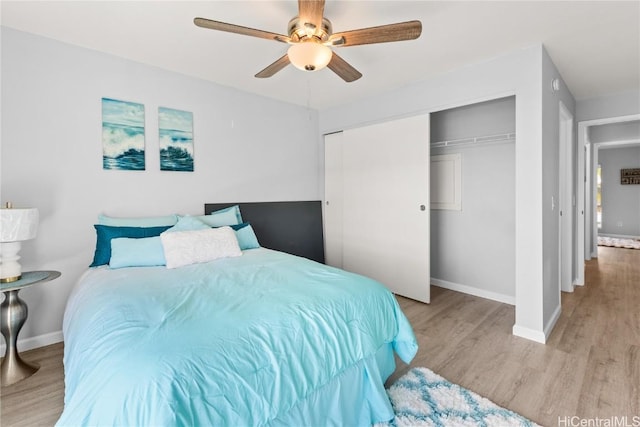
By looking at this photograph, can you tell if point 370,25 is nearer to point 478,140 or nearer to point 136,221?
point 478,140

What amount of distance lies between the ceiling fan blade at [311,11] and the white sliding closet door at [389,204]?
1955mm

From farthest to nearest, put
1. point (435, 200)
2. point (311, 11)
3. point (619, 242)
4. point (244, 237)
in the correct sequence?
1. point (619, 242)
2. point (435, 200)
3. point (244, 237)
4. point (311, 11)

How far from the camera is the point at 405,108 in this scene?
3.40 metres

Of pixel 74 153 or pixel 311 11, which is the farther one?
pixel 74 153

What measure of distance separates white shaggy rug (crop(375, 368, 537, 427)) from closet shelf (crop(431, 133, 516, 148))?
8.41 feet

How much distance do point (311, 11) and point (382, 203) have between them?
245 cm

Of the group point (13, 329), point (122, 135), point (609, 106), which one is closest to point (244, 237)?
point (122, 135)

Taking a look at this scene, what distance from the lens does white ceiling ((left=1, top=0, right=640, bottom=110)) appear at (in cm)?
199

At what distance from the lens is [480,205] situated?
3521 mm

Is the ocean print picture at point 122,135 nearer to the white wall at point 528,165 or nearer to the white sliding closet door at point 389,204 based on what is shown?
the white sliding closet door at point 389,204

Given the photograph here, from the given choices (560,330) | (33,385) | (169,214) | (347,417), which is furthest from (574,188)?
(33,385)

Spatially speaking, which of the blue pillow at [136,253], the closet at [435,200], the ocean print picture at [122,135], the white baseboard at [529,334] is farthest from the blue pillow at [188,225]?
the white baseboard at [529,334]

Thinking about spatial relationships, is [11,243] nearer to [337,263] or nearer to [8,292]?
[8,292]

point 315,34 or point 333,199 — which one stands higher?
point 315,34
